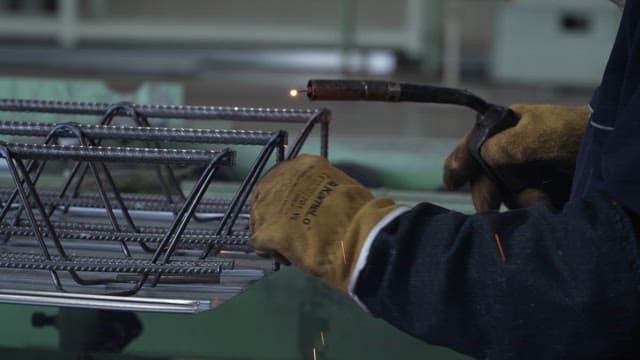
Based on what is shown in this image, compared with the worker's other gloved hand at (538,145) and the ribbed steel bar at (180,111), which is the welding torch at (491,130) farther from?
the ribbed steel bar at (180,111)

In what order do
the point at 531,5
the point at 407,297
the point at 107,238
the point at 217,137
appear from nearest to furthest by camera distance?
the point at 407,297 < the point at 217,137 < the point at 107,238 < the point at 531,5

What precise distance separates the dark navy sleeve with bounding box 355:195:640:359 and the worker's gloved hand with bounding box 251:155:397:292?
2 centimetres

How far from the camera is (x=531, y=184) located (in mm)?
1305

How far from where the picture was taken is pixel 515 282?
89 centimetres

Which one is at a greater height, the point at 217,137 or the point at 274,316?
the point at 217,137

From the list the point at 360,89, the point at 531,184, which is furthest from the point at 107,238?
the point at 531,184

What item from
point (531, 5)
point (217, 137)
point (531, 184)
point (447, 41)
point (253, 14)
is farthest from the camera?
point (253, 14)

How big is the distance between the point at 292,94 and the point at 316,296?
25 centimetres

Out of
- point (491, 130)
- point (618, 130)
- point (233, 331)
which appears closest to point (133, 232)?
point (233, 331)

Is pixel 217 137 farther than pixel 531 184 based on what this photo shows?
No

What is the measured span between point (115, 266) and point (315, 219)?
0.19 m

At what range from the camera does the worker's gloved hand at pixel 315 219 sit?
0.94m

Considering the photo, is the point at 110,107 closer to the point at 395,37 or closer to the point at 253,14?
the point at 395,37

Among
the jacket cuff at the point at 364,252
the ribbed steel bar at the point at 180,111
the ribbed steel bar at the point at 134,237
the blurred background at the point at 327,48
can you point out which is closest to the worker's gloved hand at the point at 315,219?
the jacket cuff at the point at 364,252
